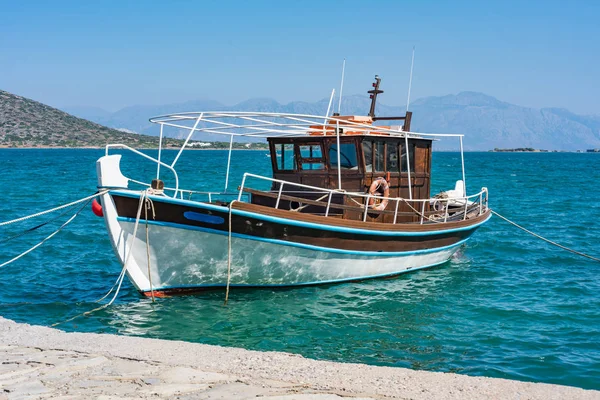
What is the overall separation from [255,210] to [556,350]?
202 inches

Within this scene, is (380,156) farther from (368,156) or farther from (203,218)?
(203,218)

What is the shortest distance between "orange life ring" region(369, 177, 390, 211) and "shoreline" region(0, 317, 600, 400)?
6351mm

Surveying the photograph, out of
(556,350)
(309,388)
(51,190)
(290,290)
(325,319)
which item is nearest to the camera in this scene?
(309,388)

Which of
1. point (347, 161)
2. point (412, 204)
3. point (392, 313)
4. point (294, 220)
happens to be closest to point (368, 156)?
point (347, 161)

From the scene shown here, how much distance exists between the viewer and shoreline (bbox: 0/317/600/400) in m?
6.07

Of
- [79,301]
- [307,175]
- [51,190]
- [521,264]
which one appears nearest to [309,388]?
[79,301]

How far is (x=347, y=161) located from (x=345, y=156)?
0.11m

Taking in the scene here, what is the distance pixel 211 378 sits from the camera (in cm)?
642

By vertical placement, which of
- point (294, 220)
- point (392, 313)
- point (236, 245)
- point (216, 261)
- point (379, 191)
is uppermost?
point (379, 191)

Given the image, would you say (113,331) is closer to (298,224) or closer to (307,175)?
(298,224)

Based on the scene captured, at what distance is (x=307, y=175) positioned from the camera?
14.2m

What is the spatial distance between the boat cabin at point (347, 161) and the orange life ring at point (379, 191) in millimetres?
161

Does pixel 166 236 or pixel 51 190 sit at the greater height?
pixel 166 236

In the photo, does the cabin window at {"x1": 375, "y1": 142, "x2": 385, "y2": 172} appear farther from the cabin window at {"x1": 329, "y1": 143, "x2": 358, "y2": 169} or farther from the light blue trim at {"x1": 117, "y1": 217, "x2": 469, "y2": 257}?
the light blue trim at {"x1": 117, "y1": 217, "x2": 469, "y2": 257}
